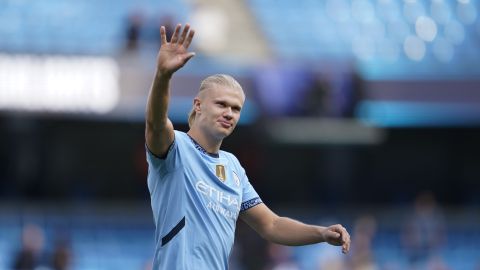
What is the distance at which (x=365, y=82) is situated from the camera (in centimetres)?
1803

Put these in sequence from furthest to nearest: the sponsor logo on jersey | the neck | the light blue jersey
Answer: the neck, the sponsor logo on jersey, the light blue jersey

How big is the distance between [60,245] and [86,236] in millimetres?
6080

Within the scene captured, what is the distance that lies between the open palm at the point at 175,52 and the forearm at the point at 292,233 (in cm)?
129

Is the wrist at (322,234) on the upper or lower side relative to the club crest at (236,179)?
lower

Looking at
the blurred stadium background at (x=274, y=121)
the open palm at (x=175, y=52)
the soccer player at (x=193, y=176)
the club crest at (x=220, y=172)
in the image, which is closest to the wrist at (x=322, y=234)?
the soccer player at (x=193, y=176)

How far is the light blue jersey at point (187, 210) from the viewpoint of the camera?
4.86 m

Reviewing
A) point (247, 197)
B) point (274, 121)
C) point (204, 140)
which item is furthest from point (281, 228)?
point (274, 121)

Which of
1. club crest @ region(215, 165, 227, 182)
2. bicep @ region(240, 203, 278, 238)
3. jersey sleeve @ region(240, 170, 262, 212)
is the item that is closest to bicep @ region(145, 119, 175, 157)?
club crest @ region(215, 165, 227, 182)

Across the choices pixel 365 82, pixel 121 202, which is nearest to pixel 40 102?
pixel 121 202

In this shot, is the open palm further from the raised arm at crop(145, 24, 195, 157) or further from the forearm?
the forearm

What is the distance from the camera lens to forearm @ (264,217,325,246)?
536 cm

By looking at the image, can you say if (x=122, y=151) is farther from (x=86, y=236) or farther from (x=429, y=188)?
(x=429, y=188)

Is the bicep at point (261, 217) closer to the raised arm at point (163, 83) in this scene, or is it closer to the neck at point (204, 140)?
the neck at point (204, 140)

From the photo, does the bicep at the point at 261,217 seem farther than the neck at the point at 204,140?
Yes
